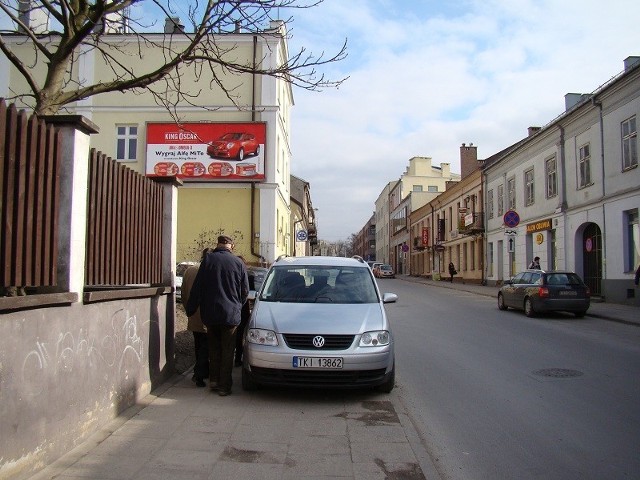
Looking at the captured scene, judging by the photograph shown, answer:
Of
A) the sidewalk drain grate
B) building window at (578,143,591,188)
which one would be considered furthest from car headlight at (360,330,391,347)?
building window at (578,143,591,188)

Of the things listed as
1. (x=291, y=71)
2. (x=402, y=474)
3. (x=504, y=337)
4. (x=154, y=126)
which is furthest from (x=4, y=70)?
(x=402, y=474)

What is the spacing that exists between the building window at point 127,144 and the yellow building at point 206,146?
0.04 metres

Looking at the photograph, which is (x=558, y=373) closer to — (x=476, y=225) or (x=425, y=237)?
(x=476, y=225)

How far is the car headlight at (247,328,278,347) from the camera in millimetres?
6105

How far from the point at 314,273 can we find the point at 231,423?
2681 millimetres

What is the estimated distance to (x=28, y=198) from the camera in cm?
394

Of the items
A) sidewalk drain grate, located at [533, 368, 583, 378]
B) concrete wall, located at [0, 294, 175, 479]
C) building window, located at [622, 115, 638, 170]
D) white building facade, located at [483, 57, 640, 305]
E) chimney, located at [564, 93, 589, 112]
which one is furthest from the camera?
chimney, located at [564, 93, 589, 112]

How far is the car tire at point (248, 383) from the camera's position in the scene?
6.33m

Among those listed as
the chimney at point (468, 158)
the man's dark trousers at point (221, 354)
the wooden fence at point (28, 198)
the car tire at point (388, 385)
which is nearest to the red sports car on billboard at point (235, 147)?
the man's dark trousers at point (221, 354)

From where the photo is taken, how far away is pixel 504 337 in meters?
11.8

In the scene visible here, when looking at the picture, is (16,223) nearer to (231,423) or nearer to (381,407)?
(231,423)

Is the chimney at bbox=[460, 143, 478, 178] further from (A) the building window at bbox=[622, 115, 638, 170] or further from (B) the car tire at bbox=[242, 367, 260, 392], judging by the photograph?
(B) the car tire at bbox=[242, 367, 260, 392]

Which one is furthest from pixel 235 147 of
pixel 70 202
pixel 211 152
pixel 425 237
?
pixel 425 237

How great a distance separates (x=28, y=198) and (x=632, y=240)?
19.8 metres
